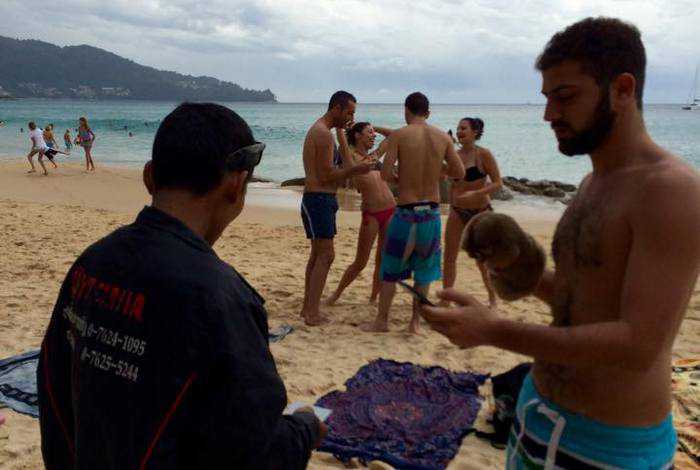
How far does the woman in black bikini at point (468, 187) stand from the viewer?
231 inches

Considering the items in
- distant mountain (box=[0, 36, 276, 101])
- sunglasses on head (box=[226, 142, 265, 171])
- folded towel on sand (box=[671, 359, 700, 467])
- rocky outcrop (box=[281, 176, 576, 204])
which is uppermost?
distant mountain (box=[0, 36, 276, 101])

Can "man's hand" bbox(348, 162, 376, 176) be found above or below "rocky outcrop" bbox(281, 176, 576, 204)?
above

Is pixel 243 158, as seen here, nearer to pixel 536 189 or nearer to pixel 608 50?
pixel 608 50

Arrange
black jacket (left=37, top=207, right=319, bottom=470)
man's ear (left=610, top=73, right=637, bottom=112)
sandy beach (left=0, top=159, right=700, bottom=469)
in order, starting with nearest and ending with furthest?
black jacket (left=37, top=207, right=319, bottom=470) → man's ear (left=610, top=73, right=637, bottom=112) → sandy beach (left=0, top=159, right=700, bottom=469)

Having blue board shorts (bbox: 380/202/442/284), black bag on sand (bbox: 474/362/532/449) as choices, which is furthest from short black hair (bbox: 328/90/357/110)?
black bag on sand (bbox: 474/362/532/449)

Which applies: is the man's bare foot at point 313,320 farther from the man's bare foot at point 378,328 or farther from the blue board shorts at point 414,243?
the blue board shorts at point 414,243

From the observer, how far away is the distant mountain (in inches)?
5861

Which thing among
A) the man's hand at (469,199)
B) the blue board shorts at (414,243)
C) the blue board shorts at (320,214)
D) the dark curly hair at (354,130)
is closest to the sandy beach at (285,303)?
the blue board shorts at (414,243)

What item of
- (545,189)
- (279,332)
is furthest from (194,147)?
(545,189)

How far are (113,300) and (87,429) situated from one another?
0.30 m

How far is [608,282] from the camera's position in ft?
5.21

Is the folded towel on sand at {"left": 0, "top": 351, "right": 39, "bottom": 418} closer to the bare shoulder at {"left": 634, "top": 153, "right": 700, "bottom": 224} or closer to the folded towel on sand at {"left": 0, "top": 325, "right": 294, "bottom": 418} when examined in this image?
the folded towel on sand at {"left": 0, "top": 325, "right": 294, "bottom": 418}

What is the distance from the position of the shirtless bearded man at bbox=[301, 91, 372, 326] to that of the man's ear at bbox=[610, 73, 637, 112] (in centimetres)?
367

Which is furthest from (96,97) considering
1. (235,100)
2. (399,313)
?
(399,313)
